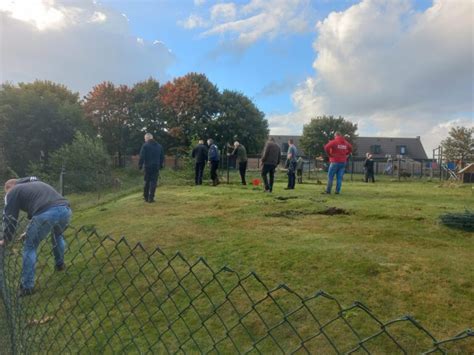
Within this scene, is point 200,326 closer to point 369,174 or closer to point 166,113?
point 369,174

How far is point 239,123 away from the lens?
45812mm

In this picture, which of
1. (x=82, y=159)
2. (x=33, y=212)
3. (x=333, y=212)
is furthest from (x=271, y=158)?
(x=82, y=159)

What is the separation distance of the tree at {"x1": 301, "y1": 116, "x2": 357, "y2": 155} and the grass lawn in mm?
49947

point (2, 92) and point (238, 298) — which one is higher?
point (2, 92)

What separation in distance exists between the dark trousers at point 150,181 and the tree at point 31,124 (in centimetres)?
2901

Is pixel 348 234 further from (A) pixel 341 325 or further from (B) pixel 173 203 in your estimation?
(B) pixel 173 203

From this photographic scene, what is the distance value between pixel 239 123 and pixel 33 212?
1621 inches

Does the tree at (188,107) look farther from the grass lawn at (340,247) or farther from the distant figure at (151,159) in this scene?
the grass lawn at (340,247)

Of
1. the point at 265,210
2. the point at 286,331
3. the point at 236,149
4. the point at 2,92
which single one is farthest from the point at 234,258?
the point at 2,92

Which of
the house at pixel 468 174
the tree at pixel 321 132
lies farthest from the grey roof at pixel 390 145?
the house at pixel 468 174

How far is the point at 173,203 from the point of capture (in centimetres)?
1044

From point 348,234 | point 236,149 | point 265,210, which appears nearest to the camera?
point 348,234

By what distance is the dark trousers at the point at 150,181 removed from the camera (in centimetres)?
1056

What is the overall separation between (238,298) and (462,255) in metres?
2.78
